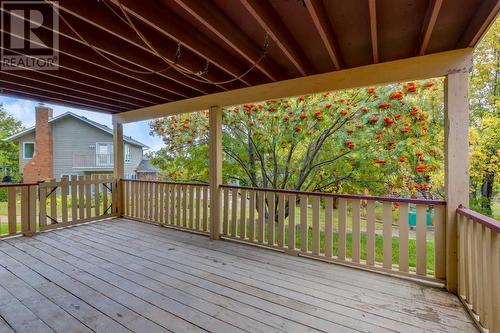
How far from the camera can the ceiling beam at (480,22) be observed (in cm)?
172

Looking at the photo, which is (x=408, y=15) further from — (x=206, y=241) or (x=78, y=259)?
(x=78, y=259)

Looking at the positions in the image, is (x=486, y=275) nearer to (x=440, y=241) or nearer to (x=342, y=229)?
(x=440, y=241)

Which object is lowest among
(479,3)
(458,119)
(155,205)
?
(155,205)

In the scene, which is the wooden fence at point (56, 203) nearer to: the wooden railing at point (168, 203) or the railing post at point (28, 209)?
the railing post at point (28, 209)

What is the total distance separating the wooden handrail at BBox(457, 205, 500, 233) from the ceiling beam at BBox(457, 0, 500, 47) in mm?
1485

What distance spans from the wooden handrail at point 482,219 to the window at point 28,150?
1513 cm

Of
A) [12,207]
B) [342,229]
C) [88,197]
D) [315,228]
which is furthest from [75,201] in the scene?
[342,229]

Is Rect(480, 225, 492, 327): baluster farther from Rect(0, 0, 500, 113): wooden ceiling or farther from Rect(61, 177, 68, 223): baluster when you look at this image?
Rect(61, 177, 68, 223): baluster

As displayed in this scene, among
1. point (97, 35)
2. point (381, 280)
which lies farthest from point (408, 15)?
point (97, 35)

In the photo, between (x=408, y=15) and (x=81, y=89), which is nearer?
(x=408, y=15)

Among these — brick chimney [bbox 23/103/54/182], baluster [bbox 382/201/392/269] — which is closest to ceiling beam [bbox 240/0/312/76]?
baluster [bbox 382/201/392/269]

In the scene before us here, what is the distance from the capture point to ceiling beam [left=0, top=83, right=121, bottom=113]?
355cm

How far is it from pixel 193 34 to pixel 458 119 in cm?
268

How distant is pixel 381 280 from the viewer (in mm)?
2664
